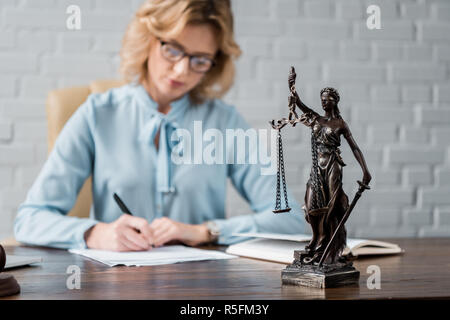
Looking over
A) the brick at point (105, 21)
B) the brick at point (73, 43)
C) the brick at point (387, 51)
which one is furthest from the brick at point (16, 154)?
the brick at point (387, 51)

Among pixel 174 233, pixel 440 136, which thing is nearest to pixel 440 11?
pixel 440 136

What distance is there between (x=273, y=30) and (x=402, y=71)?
1.93 feet

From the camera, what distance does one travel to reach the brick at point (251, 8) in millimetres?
2041

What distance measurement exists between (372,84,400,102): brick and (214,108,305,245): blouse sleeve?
0.67 m

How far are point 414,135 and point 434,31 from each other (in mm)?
465

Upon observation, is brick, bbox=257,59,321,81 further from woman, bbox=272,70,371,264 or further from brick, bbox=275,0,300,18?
woman, bbox=272,70,371,264

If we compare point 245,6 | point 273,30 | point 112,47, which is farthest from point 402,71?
point 112,47

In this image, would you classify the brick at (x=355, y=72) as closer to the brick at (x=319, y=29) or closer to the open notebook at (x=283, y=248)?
the brick at (x=319, y=29)

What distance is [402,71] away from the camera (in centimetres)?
217

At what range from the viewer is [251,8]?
6.73 ft

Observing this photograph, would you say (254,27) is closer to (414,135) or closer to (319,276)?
(414,135)

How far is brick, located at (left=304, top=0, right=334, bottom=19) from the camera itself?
2.10m
